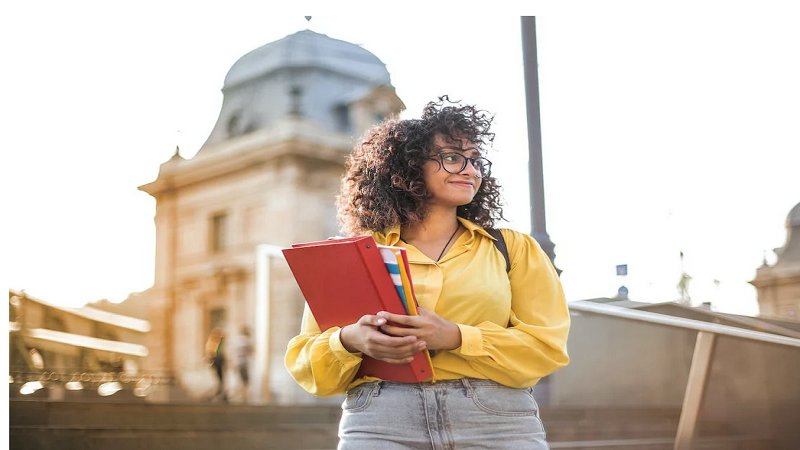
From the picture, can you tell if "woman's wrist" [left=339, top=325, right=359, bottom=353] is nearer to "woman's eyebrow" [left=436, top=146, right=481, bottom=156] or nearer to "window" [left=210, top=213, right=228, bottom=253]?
"woman's eyebrow" [left=436, top=146, right=481, bottom=156]

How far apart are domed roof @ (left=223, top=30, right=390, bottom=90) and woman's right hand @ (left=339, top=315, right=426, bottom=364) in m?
8.15

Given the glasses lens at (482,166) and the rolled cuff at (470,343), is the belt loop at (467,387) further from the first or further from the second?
the glasses lens at (482,166)

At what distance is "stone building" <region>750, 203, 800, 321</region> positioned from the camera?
3.93 m

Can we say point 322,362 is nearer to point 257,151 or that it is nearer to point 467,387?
point 467,387

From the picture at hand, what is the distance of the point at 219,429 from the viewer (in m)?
5.34

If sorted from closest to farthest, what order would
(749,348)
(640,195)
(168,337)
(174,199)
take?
1. (749,348)
2. (640,195)
3. (168,337)
4. (174,199)

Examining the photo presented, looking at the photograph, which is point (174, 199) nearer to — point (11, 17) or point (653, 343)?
point (11, 17)

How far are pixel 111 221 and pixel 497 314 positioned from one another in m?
7.46

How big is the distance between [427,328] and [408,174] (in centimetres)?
49

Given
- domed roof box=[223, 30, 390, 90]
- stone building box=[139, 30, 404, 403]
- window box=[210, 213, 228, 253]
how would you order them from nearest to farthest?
domed roof box=[223, 30, 390, 90] → stone building box=[139, 30, 404, 403] → window box=[210, 213, 228, 253]

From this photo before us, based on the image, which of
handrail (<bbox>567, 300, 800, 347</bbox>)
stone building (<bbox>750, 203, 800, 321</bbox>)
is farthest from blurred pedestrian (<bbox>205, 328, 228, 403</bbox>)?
stone building (<bbox>750, 203, 800, 321</bbox>)

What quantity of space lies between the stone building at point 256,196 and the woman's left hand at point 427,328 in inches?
324

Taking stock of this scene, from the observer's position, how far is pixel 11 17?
459 centimetres

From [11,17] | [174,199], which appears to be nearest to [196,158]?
[174,199]
